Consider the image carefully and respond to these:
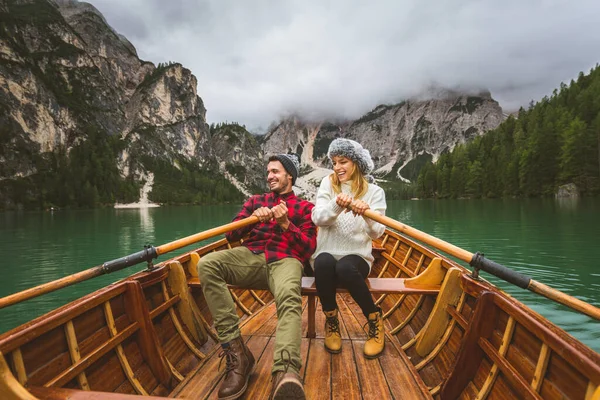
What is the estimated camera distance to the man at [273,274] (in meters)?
2.79

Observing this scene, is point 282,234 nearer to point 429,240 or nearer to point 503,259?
point 429,240

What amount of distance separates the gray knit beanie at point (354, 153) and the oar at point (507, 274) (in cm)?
78

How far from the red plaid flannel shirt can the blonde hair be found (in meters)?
0.46

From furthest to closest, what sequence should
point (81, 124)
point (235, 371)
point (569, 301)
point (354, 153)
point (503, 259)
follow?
point (81, 124) < point (503, 259) < point (354, 153) < point (235, 371) < point (569, 301)

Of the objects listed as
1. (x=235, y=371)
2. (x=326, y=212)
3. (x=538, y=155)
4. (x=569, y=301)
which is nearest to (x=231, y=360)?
(x=235, y=371)

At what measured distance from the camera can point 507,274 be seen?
10.3 ft

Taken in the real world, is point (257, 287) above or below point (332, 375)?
above

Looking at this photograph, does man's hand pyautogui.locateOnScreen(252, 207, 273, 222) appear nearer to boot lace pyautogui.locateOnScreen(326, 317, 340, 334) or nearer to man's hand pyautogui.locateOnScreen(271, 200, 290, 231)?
man's hand pyautogui.locateOnScreen(271, 200, 290, 231)

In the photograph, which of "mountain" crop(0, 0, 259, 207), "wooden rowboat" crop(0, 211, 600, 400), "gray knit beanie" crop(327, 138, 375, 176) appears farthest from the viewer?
"mountain" crop(0, 0, 259, 207)

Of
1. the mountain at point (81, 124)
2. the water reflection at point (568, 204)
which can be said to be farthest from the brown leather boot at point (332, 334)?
the mountain at point (81, 124)

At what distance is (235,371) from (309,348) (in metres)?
1.20

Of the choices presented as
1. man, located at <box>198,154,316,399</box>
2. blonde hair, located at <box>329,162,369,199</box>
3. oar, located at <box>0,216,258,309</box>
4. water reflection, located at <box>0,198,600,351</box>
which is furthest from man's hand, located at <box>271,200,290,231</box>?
water reflection, located at <box>0,198,600,351</box>

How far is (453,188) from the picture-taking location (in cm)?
9075

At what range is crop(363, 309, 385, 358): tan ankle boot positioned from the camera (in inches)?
146
